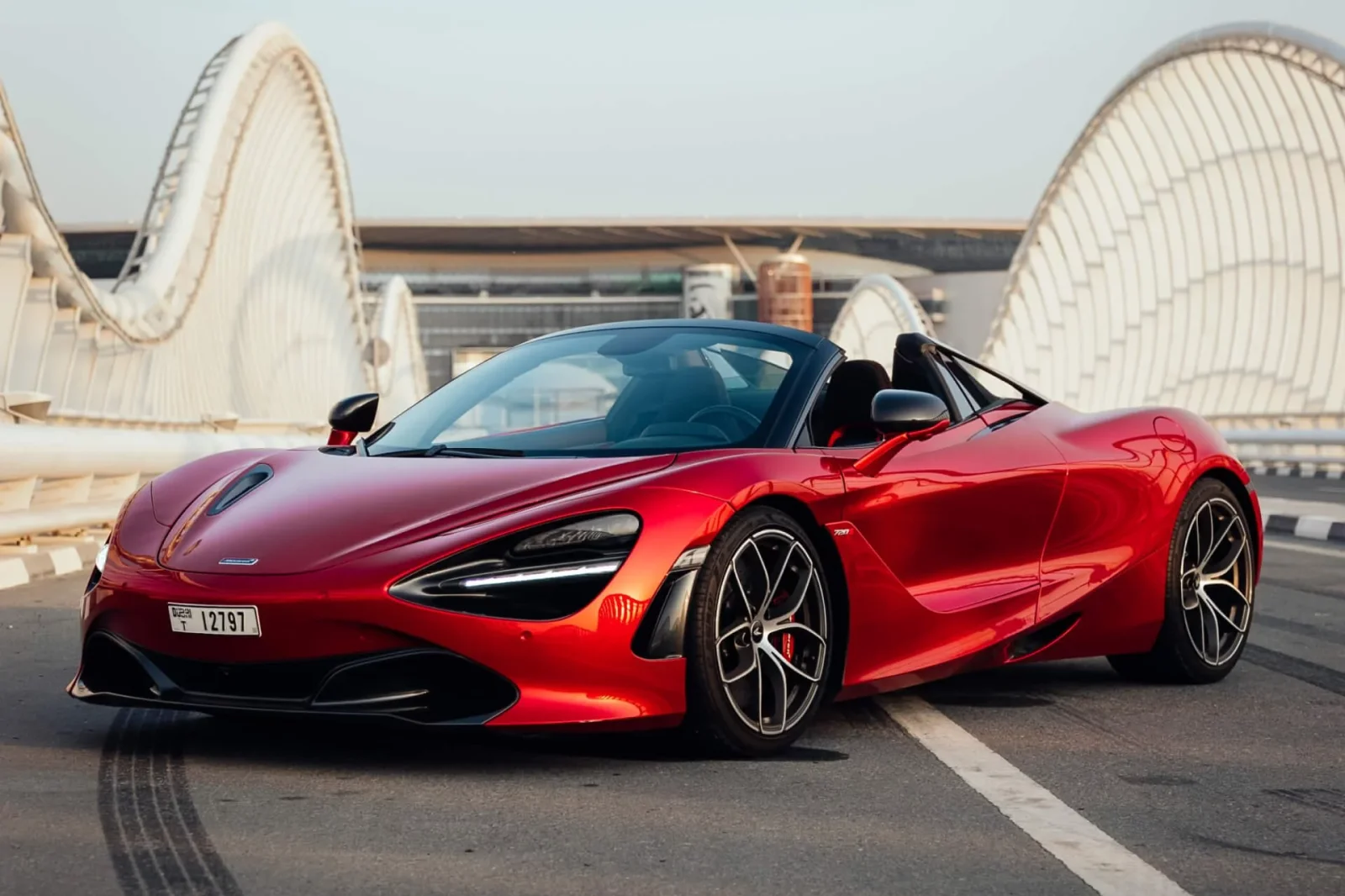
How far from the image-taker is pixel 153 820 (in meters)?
4.04

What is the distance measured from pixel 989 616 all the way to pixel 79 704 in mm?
2878

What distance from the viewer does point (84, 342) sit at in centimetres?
2505

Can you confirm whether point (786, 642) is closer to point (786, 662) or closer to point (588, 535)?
point (786, 662)

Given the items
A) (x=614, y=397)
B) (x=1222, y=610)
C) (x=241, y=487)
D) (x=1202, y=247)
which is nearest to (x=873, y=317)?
(x=1202, y=247)

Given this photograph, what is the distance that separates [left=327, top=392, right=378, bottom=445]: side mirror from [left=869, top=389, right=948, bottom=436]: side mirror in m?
1.79

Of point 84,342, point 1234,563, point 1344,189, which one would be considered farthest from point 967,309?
point 1234,563

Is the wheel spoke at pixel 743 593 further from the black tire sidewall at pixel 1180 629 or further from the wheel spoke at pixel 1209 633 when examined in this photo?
the wheel spoke at pixel 1209 633

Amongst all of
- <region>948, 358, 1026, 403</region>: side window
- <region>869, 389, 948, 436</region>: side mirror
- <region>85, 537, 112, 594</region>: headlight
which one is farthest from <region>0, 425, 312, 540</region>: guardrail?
<region>869, 389, 948, 436</region>: side mirror

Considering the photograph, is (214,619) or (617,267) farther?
(617,267)

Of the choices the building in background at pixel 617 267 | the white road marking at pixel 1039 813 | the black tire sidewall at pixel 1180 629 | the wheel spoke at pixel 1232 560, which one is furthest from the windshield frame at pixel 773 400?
the building in background at pixel 617 267

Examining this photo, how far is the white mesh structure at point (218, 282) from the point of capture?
2200cm

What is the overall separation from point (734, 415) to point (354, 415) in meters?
1.46

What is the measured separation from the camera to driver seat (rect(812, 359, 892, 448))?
564cm

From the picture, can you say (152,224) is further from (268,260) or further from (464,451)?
(464,451)
